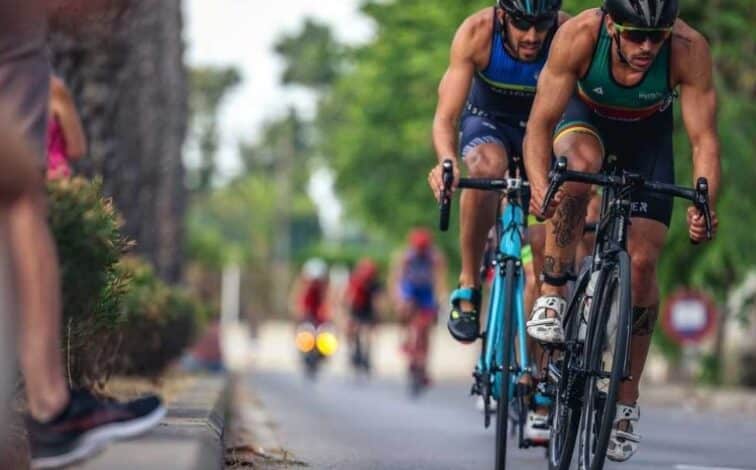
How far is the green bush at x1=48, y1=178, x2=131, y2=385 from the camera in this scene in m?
8.18

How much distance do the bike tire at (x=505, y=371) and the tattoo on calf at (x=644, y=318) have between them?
0.55 m

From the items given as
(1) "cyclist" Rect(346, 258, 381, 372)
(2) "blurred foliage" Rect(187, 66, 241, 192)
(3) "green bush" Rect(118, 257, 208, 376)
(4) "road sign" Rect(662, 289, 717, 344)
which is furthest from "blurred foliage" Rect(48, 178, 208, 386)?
(2) "blurred foliage" Rect(187, 66, 241, 192)

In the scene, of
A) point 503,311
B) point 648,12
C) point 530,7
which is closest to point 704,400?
point 530,7

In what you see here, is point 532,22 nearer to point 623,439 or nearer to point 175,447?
point 623,439

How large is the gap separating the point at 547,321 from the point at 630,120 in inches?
33.2

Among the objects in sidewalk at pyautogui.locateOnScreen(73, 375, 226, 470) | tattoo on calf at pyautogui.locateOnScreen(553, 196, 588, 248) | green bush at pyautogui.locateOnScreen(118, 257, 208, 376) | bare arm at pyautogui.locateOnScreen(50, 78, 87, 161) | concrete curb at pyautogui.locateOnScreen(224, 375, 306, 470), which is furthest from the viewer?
green bush at pyautogui.locateOnScreen(118, 257, 208, 376)

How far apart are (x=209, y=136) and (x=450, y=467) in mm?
104463

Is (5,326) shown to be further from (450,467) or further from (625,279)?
(450,467)

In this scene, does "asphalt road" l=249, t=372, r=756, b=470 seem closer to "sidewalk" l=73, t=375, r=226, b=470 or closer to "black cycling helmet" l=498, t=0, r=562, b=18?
"sidewalk" l=73, t=375, r=226, b=470

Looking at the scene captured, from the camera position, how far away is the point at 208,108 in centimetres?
11419

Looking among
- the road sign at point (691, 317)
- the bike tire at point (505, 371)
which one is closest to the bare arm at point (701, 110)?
the bike tire at point (505, 371)

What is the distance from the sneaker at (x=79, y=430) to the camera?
568 centimetres

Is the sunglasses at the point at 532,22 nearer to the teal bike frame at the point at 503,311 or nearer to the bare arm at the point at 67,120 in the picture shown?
the teal bike frame at the point at 503,311

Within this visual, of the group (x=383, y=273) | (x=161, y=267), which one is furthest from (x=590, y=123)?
(x=383, y=273)
